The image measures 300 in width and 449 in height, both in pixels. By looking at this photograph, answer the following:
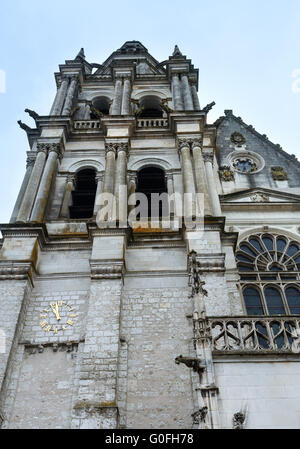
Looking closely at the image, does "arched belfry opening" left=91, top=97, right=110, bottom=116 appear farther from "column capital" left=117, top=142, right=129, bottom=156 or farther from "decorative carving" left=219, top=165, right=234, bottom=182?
"decorative carving" left=219, top=165, right=234, bottom=182

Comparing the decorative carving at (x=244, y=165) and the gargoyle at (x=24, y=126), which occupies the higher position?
the gargoyle at (x=24, y=126)

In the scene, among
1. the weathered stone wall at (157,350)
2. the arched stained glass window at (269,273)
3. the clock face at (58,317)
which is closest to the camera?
the weathered stone wall at (157,350)

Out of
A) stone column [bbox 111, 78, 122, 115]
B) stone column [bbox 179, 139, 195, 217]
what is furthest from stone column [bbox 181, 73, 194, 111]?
stone column [bbox 179, 139, 195, 217]

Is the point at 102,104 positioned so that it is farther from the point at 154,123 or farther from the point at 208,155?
the point at 208,155

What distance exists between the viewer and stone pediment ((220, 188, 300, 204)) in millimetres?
15953

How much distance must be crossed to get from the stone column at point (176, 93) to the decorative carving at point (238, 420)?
1392 cm

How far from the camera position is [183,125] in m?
17.5

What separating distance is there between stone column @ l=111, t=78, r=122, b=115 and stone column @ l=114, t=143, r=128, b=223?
262cm

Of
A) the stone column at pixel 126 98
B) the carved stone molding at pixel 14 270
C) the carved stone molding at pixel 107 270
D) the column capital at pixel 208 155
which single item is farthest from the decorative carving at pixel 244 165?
the carved stone molding at pixel 14 270

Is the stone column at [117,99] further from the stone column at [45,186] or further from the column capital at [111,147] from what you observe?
the stone column at [45,186]

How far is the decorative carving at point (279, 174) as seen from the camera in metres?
17.5

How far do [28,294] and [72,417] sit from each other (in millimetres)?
3613

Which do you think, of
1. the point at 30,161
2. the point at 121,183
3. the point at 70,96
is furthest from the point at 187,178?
the point at 70,96
